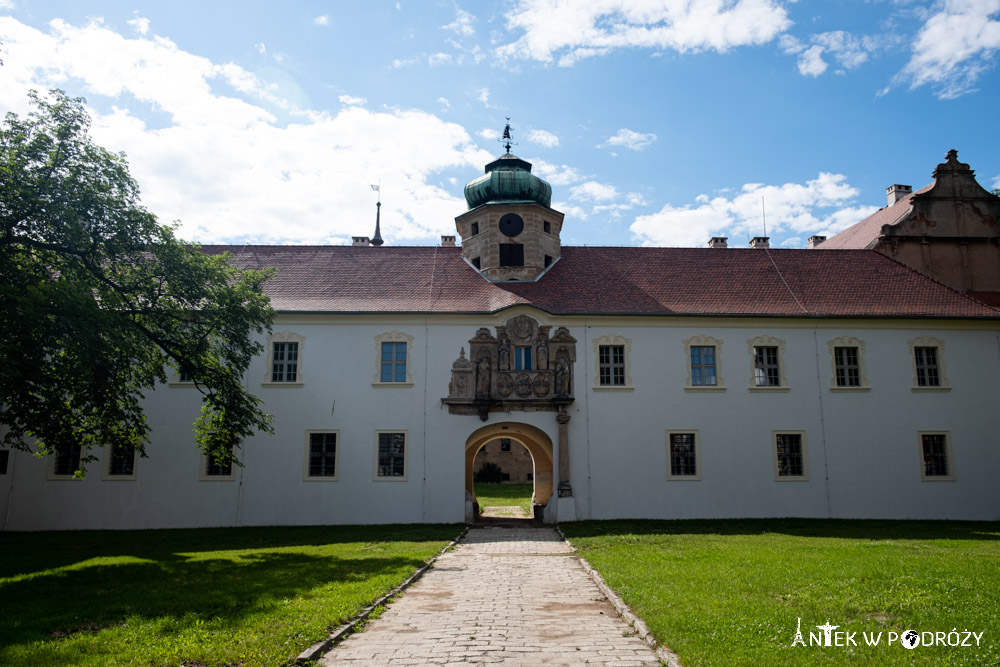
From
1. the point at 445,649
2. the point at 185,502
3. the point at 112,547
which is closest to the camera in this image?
the point at 445,649

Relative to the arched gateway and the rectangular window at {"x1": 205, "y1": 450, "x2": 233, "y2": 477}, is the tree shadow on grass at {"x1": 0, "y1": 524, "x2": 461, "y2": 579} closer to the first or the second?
the rectangular window at {"x1": 205, "y1": 450, "x2": 233, "y2": 477}

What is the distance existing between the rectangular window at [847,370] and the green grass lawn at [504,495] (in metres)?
12.5

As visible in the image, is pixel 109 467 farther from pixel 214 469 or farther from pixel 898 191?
pixel 898 191

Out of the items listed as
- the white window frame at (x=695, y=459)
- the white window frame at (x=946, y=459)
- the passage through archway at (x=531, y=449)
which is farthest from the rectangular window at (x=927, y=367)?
the passage through archway at (x=531, y=449)

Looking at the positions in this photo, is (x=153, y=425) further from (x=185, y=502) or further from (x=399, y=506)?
(x=399, y=506)

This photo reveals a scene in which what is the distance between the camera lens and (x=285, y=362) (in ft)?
82.3

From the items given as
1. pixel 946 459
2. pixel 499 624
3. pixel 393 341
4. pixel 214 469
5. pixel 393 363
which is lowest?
pixel 499 624

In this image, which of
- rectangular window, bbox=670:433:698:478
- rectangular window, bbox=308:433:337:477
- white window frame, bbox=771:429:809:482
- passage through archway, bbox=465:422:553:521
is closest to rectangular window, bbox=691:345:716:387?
rectangular window, bbox=670:433:698:478

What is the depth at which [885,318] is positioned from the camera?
25.7 meters

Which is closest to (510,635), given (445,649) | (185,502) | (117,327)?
(445,649)

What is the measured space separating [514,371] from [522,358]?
1.99 feet

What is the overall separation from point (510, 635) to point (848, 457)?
20.5 m

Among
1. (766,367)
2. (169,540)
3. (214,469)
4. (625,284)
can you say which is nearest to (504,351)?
(625,284)

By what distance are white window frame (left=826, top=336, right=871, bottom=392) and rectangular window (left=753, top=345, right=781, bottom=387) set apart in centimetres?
189
